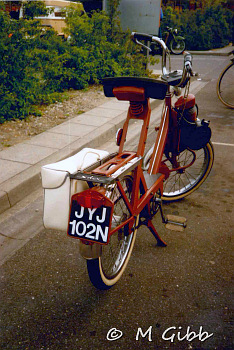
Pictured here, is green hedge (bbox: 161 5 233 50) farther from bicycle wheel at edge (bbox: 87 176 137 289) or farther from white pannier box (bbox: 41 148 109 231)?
white pannier box (bbox: 41 148 109 231)

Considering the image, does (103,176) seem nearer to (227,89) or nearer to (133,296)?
(133,296)

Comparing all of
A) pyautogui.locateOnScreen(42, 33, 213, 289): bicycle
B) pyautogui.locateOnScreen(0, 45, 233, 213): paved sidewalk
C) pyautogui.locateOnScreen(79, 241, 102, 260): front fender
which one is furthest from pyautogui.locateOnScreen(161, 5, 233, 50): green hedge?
pyautogui.locateOnScreen(79, 241, 102, 260): front fender

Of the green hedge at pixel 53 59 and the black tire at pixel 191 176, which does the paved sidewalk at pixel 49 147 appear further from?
the black tire at pixel 191 176

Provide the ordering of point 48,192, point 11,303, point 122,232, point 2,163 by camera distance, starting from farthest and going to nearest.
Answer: point 2,163, point 122,232, point 11,303, point 48,192

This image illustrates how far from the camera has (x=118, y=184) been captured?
221 centimetres

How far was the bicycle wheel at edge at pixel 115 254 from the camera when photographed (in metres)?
2.28

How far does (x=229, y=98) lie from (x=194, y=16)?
13804mm

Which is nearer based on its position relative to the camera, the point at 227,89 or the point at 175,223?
the point at 175,223

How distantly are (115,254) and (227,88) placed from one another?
26.1 ft

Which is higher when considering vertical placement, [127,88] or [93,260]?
[127,88]

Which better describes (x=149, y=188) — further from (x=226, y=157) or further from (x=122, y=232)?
(x=226, y=157)

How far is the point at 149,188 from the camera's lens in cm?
283

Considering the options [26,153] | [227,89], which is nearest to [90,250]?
[26,153]

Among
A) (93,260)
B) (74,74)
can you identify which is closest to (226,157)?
(93,260)
